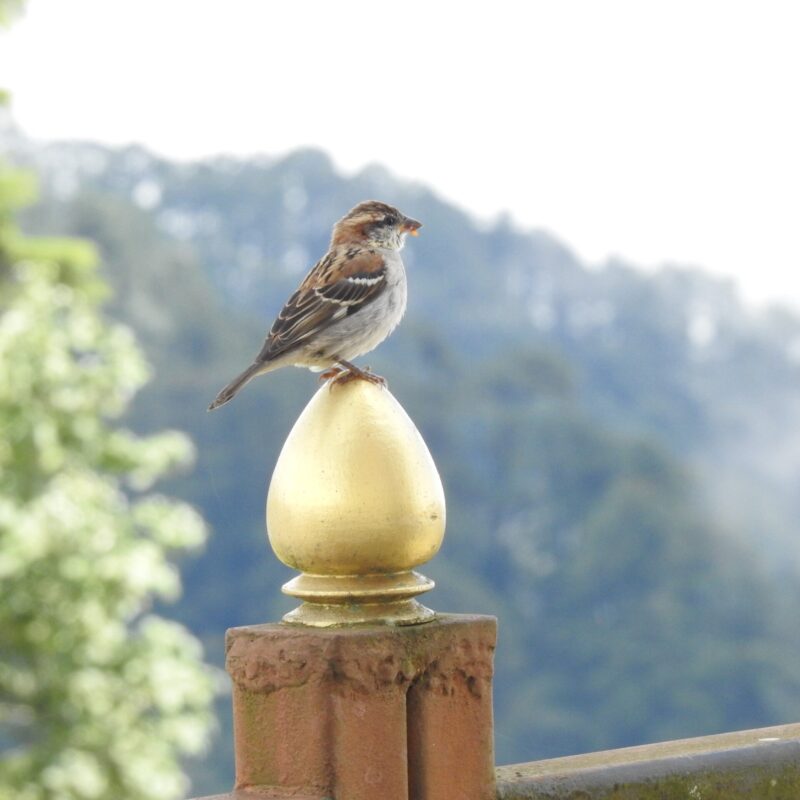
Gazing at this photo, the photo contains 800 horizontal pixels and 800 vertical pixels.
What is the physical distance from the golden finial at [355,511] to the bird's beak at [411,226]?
248cm

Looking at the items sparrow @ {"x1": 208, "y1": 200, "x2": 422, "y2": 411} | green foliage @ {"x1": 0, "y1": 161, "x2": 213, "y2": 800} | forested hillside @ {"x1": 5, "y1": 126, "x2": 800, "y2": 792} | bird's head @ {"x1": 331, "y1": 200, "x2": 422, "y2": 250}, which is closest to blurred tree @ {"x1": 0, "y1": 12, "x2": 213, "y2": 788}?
green foliage @ {"x1": 0, "y1": 161, "x2": 213, "y2": 800}

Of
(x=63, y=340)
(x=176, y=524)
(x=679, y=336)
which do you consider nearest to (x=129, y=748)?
(x=176, y=524)

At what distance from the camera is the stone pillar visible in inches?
95.2

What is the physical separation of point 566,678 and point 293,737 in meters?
54.4

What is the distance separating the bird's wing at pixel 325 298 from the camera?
15.7 feet

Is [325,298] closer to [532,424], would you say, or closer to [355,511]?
[355,511]

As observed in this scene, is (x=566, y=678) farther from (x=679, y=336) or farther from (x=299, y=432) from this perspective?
(x=299, y=432)

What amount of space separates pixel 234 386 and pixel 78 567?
790 cm

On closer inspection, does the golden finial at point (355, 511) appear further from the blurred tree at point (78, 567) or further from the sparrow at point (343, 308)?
the blurred tree at point (78, 567)

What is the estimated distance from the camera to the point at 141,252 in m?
56.1

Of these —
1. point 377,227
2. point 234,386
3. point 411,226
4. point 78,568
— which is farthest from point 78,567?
point 234,386

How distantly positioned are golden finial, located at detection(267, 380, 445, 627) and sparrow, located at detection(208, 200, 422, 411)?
2108 mm

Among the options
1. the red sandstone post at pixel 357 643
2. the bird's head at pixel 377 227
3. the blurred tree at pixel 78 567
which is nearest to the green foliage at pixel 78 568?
the blurred tree at pixel 78 567

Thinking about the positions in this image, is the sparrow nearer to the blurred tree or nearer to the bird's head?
the bird's head
